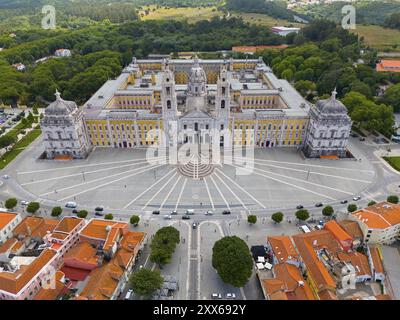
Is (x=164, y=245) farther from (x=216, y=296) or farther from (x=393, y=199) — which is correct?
(x=393, y=199)

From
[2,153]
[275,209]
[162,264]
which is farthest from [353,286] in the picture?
[2,153]

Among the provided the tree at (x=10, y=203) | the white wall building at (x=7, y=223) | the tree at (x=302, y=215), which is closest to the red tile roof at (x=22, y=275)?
the white wall building at (x=7, y=223)

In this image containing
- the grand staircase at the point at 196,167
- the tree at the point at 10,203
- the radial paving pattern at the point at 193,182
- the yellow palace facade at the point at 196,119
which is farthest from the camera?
the yellow palace facade at the point at 196,119

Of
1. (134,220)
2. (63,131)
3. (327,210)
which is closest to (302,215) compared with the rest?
(327,210)

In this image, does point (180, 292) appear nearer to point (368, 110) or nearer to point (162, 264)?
point (162, 264)

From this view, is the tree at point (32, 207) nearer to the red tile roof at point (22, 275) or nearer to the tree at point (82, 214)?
the tree at point (82, 214)

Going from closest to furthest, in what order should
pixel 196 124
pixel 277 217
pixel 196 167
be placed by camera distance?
pixel 277 217, pixel 196 167, pixel 196 124
